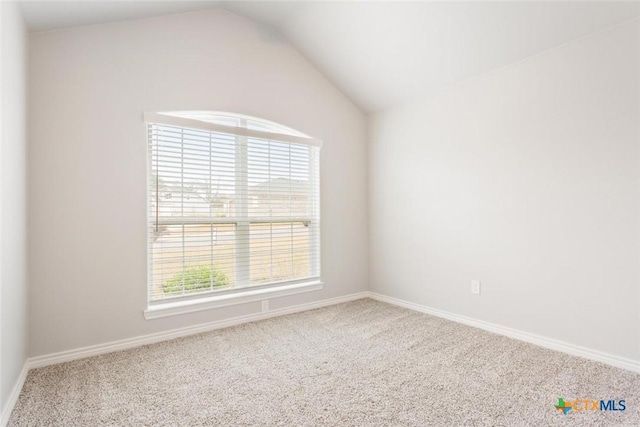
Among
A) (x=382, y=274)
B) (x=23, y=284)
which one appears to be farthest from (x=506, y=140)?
(x=23, y=284)

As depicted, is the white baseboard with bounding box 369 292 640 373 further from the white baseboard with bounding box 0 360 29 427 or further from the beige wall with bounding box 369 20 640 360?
the white baseboard with bounding box 0 360 29 427

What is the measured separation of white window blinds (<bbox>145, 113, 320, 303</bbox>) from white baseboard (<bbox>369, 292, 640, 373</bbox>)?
1299mm

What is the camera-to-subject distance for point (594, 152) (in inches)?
94.3

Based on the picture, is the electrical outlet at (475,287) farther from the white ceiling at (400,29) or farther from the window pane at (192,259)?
the window pane at (192,259)

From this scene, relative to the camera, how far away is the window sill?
2.81 m

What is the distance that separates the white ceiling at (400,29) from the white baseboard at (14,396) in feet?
7.33

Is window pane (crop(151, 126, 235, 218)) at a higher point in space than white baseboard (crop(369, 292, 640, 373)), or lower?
higher

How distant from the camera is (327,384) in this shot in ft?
6.84

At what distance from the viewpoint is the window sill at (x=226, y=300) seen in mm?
2813

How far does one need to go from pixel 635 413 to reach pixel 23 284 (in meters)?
3.61

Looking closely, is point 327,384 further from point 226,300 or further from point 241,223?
point 241,223

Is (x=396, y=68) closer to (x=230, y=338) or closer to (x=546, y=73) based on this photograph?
(x=546, y=73)

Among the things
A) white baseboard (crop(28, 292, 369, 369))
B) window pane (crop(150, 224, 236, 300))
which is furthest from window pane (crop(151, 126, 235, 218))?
white baseboard (crop(28, 292, 369, 369))

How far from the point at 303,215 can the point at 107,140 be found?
194 centimetres
